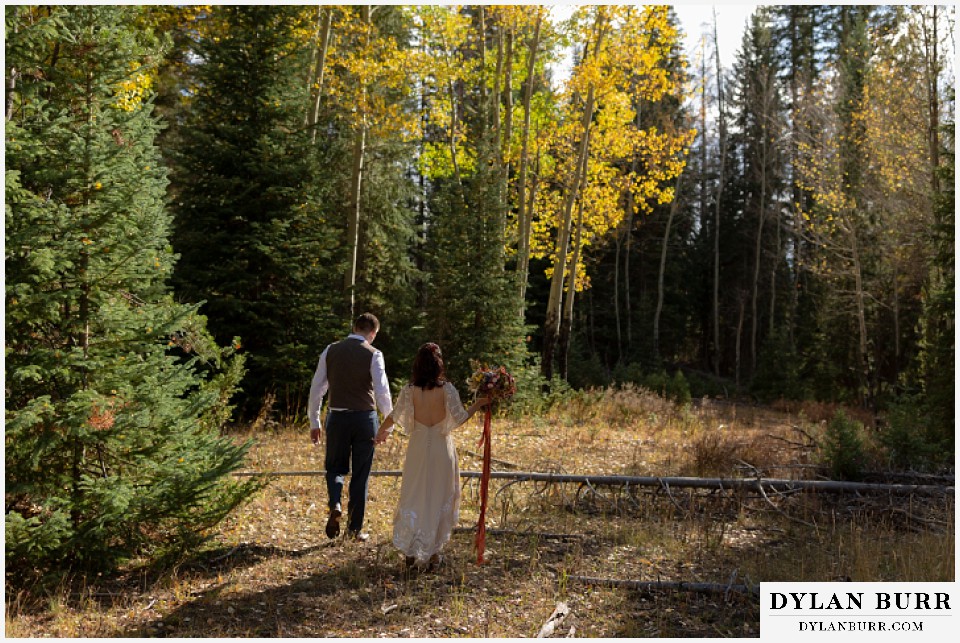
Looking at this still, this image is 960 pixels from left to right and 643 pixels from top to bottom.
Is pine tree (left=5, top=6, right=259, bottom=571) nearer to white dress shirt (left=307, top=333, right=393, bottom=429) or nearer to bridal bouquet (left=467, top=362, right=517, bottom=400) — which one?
white dress shirt (left=307, top=333, right=393, bottom=429)

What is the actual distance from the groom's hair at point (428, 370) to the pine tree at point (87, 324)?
1.65m

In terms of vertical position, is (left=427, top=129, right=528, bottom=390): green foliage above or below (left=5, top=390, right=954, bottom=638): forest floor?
above

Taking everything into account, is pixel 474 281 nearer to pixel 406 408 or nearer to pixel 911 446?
pixel 911 446

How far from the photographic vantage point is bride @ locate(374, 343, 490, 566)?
5996 millimetres

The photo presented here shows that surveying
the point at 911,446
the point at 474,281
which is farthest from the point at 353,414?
the point at 474,281

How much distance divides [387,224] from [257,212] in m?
8.15

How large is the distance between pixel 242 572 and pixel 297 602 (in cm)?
85

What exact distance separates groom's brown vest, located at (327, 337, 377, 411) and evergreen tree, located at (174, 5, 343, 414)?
516 centimetres

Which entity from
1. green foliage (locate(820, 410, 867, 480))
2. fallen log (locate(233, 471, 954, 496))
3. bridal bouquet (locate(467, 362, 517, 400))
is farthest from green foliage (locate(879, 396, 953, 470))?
bridal bouquet (locate(467, 362, 517, 400))

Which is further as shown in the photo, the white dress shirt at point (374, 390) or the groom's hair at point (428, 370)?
the white dress shirt at point (374, 390)

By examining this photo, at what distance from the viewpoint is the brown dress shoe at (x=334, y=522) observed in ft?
21.4

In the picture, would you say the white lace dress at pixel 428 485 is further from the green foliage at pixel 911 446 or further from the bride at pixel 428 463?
the green foliage at pixel 911 446

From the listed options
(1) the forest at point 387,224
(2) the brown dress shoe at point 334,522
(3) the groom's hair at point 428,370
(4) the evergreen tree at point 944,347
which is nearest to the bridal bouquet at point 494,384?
(3) the groom's hair at point 428,370

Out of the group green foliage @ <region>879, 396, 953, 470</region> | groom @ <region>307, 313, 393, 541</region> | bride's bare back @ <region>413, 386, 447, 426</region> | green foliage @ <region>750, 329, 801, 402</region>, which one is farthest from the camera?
green foliage @ <region>750, 329, 801, 402</region>
